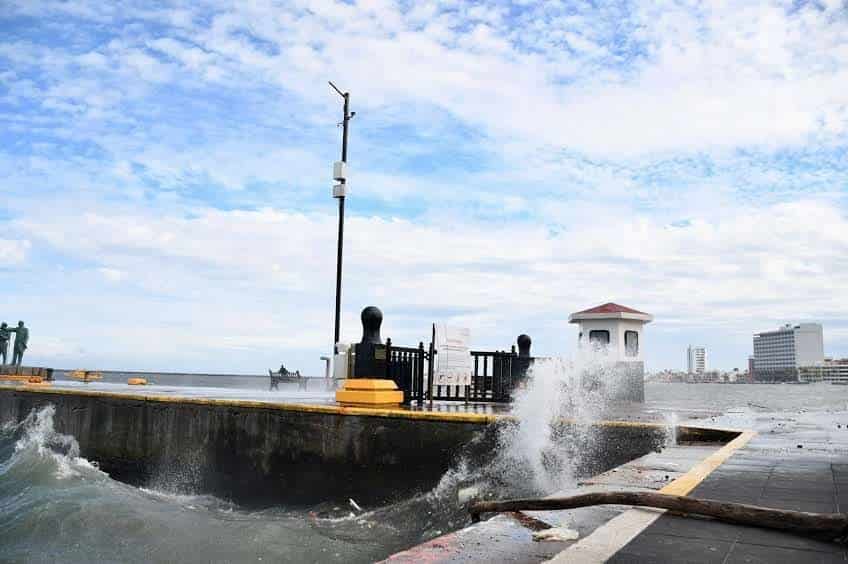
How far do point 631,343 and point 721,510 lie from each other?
15342 millimetres

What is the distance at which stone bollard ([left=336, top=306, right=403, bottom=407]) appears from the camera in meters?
11.6

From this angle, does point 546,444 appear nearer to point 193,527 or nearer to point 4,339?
point 193,527

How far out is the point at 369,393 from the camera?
11.5 m

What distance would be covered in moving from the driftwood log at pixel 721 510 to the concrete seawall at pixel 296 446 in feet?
13.6

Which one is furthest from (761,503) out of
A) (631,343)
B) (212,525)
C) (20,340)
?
(20,340)

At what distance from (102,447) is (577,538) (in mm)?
13858

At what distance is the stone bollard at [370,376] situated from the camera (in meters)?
11.6

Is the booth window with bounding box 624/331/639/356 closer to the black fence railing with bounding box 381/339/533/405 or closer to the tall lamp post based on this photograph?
the black fence railing with bounding box 381/339/533/405

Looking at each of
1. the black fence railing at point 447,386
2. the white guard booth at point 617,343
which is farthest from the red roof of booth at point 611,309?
the black fence railing at point 447,386

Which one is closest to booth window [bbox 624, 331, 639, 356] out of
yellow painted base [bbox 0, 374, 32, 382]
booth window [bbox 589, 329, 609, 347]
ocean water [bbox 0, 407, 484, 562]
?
booth window [bbox 589, 329, 609, 347]

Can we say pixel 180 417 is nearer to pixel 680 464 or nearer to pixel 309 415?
pixel 309 415

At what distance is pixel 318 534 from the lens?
8820mm

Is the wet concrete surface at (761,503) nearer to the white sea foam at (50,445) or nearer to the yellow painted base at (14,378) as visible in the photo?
the white sea foam at (50,445)

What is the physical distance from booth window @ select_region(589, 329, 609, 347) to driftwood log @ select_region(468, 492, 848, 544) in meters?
14.7
